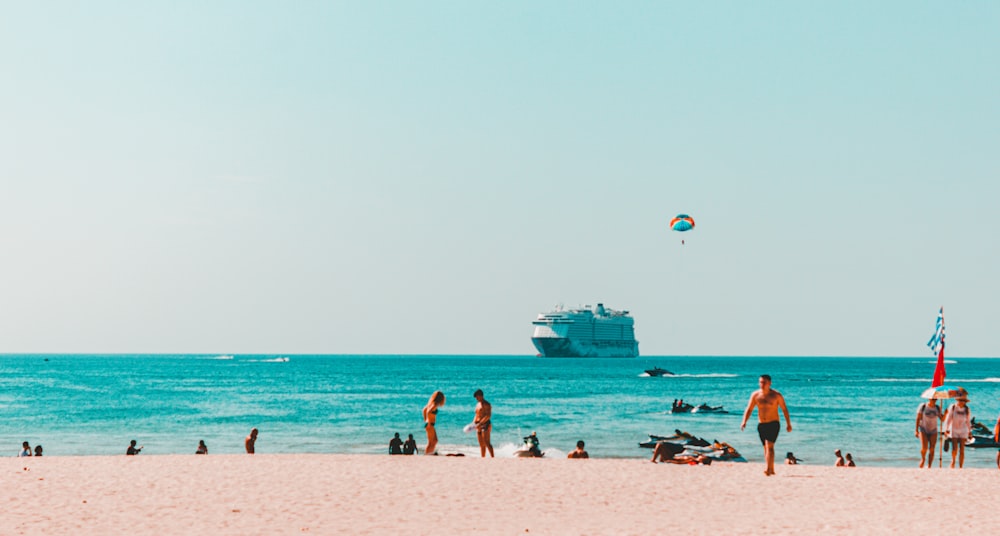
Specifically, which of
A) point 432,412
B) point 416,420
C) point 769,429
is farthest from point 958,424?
point 416,420

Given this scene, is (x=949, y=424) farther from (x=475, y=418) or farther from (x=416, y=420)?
(x=416, y=420)

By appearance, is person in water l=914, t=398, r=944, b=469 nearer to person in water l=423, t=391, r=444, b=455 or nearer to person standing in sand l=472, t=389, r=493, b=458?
person standing in sand l=472, t=389, r=493, b=458

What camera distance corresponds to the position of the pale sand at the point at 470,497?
12.7 metres

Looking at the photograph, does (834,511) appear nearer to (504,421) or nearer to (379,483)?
(379,483)

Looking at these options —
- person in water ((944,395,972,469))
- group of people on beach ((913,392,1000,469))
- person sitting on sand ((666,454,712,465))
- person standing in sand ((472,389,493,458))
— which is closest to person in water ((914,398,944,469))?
group of people on beach ((913,392,1000,469))

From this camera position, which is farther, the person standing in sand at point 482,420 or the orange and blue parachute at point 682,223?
the orange and blue parachute at point 682,223

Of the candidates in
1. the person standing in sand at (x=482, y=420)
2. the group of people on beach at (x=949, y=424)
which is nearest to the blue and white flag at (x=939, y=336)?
the group of people on beach at (x=949, y=424)

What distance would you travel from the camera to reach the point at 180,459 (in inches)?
771

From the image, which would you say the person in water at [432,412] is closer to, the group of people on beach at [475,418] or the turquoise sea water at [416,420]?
the group of people on beach at [475,418]

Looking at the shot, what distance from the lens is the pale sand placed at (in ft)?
41.6

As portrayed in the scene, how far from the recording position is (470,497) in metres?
14.9

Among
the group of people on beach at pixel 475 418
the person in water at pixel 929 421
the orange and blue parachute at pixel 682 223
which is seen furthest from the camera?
the orange and blue parachute at pixel 682 223

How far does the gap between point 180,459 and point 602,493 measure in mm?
9417

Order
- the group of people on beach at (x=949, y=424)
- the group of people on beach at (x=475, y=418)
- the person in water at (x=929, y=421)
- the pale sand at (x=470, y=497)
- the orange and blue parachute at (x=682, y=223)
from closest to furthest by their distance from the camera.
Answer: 1. the pale sand at (x=470, y=497)
2. the group of people on beach at (x=475, y=418)
3. the group of people on beach at (x=949, y=424)
4. the person in water at (x=929, y=421)
5. the orange and blue parachute at (x=682, y=223)
